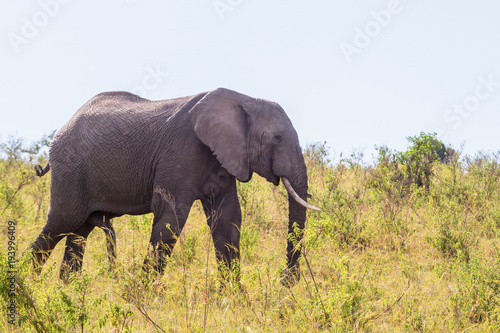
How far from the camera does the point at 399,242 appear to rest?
7.04 m

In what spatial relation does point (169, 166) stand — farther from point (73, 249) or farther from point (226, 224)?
point (73, 249)

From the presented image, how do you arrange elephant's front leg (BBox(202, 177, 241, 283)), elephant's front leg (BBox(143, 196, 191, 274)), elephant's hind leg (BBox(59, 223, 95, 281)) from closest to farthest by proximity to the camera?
elephant's front leg (BBox(143, 196, 191, 274)), elephant's front leg (BBox(202, 177, 241, 283)), elephant's hind leg (BBox(59, 223, 95, 281))

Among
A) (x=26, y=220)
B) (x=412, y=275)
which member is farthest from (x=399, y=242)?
(x=26, y=220)

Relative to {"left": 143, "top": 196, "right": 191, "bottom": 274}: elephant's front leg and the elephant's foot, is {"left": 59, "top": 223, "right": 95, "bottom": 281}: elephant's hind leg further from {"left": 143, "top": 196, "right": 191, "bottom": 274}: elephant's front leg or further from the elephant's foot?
the elephant's foot

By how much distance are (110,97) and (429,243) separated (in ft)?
14.9

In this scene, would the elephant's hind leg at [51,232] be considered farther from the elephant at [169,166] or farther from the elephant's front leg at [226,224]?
the elephant's front leg at [226,224]

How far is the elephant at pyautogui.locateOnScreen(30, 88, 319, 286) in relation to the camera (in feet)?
18.7

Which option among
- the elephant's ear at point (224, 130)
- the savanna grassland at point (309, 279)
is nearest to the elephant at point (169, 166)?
the elephant's ear at point (224, 130)

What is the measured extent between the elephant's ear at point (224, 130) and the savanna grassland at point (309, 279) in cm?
93

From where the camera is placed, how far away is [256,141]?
19.3ft

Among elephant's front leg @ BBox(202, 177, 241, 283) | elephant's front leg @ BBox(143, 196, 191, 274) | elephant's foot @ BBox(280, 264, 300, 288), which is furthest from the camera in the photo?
elephant's front leg @ BBox(202, 177, 241, 283)

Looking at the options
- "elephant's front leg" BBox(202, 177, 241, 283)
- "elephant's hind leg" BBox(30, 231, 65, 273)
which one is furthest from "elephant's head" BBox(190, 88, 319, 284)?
"elephant's hind leg" BBox(30, 231, 65, 273)

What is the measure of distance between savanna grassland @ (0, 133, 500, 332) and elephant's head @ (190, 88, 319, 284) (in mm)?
676

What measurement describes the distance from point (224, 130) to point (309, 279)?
1.88 metres
